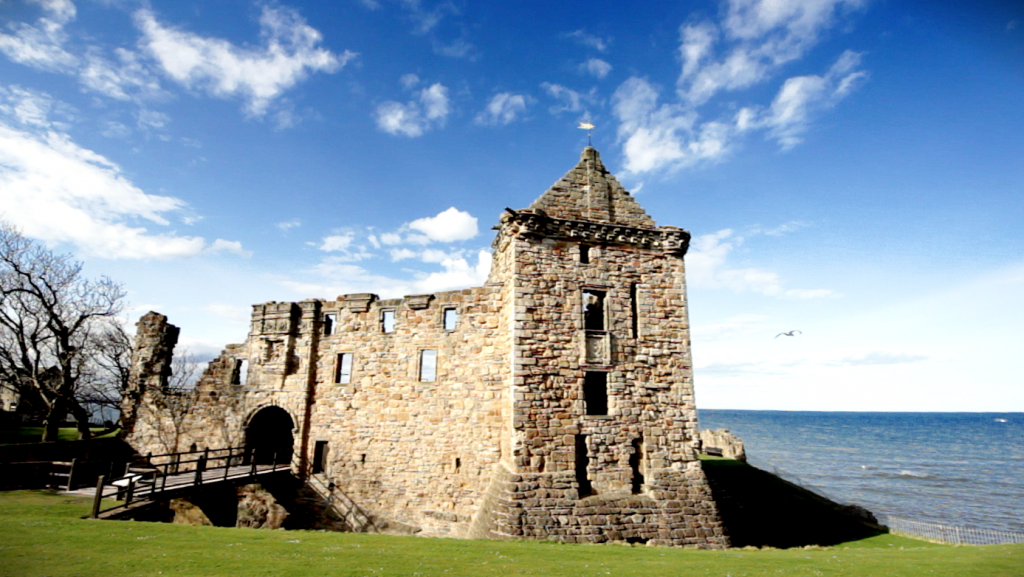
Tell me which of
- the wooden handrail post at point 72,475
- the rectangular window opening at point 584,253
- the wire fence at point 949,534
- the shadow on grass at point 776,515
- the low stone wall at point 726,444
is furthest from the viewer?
the low stone wall at point 726,444

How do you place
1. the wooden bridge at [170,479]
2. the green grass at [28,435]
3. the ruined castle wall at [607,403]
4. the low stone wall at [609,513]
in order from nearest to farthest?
the wooden bridge at [170,479] < the low stone wall at [609,513] < the ruined castle wall at [607,403] < the green grass at [28,435]

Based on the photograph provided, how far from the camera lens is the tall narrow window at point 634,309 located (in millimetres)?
16797

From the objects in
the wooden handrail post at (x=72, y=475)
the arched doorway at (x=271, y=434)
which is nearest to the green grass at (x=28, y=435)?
the arched doorway at (x=271, y=434)

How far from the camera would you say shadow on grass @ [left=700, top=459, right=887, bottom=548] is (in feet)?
52.6

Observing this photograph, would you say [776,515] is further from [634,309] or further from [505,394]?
[505,394]

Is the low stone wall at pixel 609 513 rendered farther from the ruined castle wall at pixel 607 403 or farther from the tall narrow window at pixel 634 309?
the tall narrow window at pixel 634 309

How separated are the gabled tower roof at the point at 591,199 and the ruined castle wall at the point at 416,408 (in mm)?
4074

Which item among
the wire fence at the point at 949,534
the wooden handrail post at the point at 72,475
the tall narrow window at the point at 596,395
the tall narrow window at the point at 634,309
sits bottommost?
the wire fence at the point at 949,534

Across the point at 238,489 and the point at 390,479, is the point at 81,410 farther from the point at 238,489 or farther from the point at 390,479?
the point at 390,479

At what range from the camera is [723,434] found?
4016cm

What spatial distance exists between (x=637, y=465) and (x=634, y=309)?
504 centimetres

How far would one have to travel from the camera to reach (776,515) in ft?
65.3

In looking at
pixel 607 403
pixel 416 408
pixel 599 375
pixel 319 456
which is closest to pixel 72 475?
pixel 319 456

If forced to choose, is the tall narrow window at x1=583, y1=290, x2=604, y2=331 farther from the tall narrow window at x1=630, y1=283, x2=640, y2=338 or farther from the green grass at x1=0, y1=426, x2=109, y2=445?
the green grass at x1=0, y1=426, x2=109, y2=445
